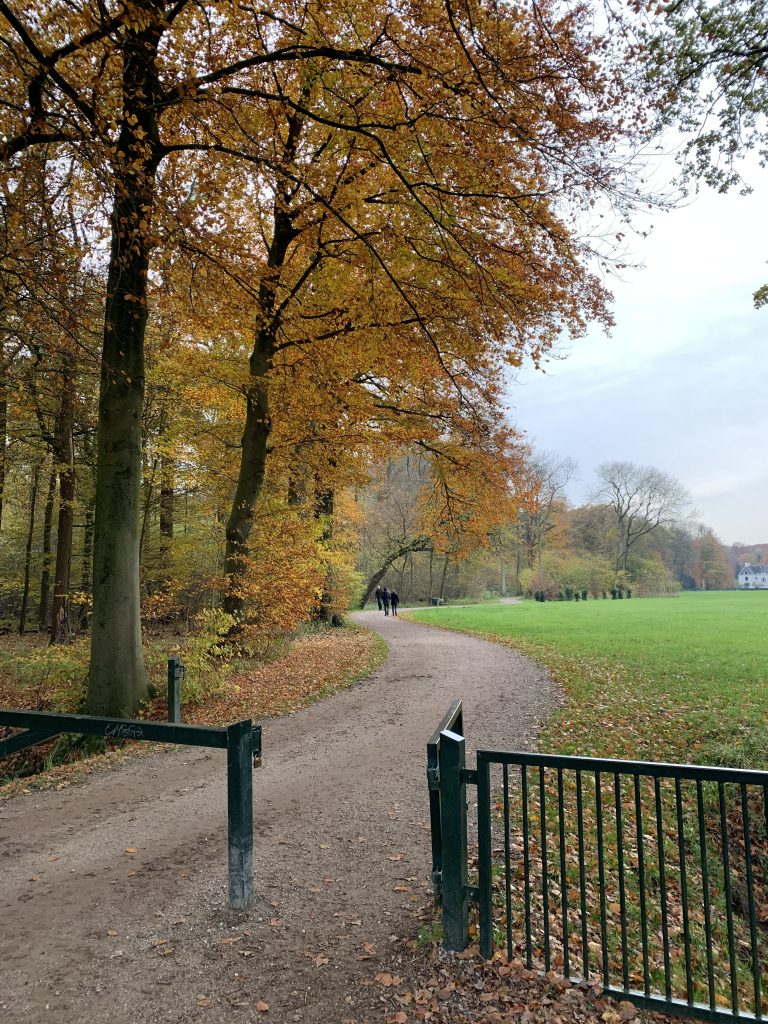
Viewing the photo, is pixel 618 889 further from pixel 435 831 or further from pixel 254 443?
pixel 254 443

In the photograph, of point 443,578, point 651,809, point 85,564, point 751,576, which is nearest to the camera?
point 651,809

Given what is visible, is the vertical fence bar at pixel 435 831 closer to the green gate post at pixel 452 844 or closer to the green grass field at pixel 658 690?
the green gate post at pixel 452 844

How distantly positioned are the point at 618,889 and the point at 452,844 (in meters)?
1.76

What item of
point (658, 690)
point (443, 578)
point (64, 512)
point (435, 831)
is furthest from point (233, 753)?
point (443, 578)

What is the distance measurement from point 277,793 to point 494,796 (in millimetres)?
2279

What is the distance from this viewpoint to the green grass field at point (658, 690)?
7.90 m

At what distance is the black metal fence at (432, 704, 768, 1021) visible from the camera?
292 centimetres

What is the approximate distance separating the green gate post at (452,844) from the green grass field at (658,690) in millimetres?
4675

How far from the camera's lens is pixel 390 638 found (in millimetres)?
20266

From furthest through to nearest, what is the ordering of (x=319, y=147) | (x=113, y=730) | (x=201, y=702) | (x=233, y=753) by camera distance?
1. (x=319, y=147)
2. (x=201, y=702)
3. (x=113, y=730)
4. (x=233, y=753)

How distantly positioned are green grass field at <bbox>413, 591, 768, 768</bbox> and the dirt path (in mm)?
1608

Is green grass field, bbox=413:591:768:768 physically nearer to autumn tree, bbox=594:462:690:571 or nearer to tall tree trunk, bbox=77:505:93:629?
tall tree trunk, bbox=77:505:93:629

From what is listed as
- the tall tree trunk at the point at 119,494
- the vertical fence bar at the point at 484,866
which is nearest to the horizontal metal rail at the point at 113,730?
the vertical fence bar at the point at 484,866

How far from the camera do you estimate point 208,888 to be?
13.6 feet
